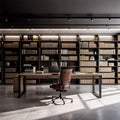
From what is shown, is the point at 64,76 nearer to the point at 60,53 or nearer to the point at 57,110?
the point at 57,110

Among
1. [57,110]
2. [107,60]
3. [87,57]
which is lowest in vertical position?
[57,110]

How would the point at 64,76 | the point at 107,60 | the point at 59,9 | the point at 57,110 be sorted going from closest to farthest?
the point at 57,110 < the point at 64,76 < the point at 59,9 < the point at 107,60

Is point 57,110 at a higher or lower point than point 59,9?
lower

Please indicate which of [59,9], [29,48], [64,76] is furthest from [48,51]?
[64,76]

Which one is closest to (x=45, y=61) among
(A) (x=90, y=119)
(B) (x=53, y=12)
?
(B) (x=53, y=12)

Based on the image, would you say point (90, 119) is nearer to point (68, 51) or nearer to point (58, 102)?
point (58, 102)

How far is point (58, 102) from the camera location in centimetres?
677

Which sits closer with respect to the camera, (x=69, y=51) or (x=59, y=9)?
(x=59, y=9)

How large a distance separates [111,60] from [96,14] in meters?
4.65

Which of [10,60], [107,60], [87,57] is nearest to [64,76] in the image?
[87,57]

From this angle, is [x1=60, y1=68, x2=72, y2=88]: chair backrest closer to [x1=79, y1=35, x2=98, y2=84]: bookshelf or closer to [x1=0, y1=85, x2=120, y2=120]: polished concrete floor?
[x1=0, y1=85, x2=120, y2=120]: polished concrete floor

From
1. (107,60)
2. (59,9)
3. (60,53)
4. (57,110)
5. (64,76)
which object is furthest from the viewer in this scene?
(107,60)

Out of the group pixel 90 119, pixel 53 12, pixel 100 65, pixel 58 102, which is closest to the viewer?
pixel 90 119

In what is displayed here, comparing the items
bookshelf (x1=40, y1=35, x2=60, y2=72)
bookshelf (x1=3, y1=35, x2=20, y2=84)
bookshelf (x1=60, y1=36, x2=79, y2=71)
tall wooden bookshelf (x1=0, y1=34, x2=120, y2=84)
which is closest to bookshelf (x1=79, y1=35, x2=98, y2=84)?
tall wooden bookshelf (x1=0, y1=34, x2=120, y2=84)
